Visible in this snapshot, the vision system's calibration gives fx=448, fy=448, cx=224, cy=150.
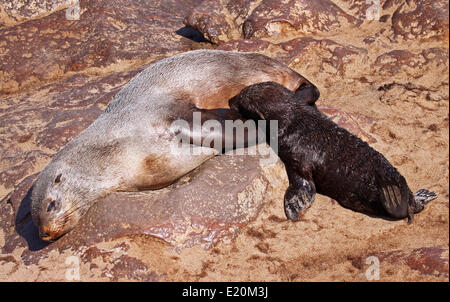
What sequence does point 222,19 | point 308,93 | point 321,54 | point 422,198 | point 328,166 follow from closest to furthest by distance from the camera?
point 422,198
point 328,166
point 308,93
point 321,54
point 222,19

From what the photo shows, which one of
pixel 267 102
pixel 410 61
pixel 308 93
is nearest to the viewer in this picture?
pixel 267 102

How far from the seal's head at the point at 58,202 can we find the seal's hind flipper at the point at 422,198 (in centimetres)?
326

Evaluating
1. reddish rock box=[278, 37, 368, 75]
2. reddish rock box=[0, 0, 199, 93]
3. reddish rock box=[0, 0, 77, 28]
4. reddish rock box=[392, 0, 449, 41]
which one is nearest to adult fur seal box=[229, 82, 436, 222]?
reddish rock box=[278, 37, 368, 75]

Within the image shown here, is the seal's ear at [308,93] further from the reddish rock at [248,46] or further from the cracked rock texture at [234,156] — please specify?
the reddish rock at [248,46]

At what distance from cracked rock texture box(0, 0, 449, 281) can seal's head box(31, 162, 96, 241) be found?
139mm

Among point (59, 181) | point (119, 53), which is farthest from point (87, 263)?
point (119, 53)

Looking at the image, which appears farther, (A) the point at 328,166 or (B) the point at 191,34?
(B) the point at 191,34

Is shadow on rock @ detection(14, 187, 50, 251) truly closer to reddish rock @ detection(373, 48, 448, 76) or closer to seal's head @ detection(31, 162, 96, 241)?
seal's head @ detection(31, 162, 96, 241)

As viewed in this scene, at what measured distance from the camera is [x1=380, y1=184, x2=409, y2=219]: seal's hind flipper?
4020 mm

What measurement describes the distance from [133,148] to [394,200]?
2.70 meters

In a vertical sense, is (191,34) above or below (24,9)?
below

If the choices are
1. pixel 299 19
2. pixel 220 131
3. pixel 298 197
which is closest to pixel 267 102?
pixel 220 131

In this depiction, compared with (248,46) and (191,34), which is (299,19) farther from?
(191,34)

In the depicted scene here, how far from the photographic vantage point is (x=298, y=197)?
4.48 meters
